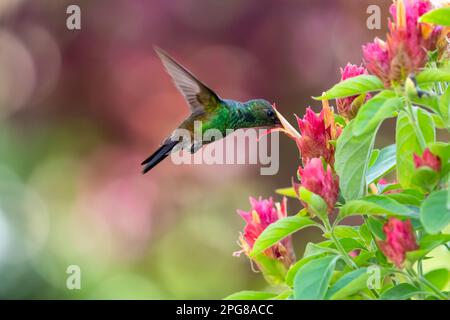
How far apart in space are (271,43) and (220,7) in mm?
297

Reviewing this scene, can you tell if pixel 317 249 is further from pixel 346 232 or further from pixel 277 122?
pixel 277 122

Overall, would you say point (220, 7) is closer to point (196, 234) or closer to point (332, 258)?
point (196, 234)

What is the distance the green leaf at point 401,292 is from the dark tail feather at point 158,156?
3.75 ft

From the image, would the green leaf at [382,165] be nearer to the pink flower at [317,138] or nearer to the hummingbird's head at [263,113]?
the pink flower at [317,138]

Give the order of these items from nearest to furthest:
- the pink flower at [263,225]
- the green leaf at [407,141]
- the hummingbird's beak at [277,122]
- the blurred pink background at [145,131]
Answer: the green leaf at [407,141] → the pink flower at [263,225] → the hummingbird's beak at [277,122] → the blurred pink background at [145,131]

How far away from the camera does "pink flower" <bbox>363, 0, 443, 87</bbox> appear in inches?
40.6

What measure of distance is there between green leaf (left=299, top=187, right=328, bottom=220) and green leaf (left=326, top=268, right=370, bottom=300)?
113mm

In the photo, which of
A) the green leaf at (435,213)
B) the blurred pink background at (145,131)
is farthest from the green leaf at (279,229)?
the blurred pink background at (145,131)

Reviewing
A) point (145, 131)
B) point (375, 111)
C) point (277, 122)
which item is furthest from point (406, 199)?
point (145, 131)

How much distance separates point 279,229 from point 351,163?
15cm

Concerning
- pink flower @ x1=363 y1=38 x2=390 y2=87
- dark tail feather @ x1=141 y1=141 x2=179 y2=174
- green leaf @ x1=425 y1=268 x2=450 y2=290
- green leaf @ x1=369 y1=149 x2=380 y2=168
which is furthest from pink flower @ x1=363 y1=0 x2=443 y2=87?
dark tail feather @ x1=141 y1=141 x2=179 y2=174

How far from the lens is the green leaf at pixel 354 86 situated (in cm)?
103

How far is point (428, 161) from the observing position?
3.30 feet

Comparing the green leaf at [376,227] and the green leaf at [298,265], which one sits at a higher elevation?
the green leaf at [376,227]
